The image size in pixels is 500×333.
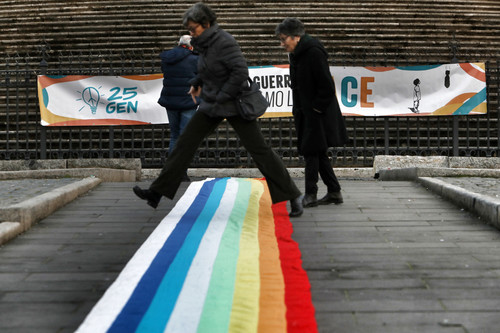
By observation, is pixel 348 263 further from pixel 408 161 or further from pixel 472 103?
pixel 472 103

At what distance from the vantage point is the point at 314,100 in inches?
238

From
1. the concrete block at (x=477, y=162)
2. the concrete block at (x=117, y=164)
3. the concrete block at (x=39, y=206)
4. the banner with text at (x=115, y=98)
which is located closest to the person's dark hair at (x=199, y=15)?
the concrete block at (x=39, y=206)

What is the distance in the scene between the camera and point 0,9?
20.5 metres

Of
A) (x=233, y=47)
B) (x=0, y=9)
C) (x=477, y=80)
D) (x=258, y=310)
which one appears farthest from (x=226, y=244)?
(x=0, y=9)

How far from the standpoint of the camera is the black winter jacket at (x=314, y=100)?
597 centimetres

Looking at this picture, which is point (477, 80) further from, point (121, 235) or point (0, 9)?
point (0, 9)

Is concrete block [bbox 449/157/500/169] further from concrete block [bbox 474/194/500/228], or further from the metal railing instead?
concrete block [bbox 474/194/500/228]

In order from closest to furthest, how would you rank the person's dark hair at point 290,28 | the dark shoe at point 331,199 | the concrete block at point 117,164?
the person's dark hair at point 290,28, the dark shoe at point 331,199, the concrete block at point 117,164

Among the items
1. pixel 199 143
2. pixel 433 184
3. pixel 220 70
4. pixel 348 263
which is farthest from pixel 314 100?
pixel 348 263

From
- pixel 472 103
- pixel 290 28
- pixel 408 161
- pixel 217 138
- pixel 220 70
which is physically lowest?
pixel 408 161

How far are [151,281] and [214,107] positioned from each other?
78.9 inches

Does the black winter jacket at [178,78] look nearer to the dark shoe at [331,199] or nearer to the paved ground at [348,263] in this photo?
the paved ground at [348,263]

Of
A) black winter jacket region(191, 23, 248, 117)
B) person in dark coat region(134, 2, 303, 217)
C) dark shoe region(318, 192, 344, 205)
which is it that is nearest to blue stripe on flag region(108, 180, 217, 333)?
person in dark coat region(134, 2, 303, 217)

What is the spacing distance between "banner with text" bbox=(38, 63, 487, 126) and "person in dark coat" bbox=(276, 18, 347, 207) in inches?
185
